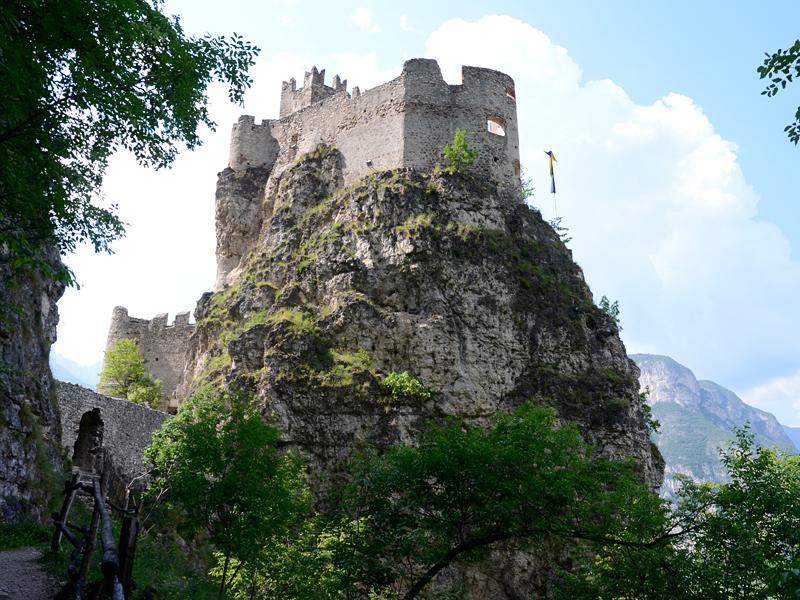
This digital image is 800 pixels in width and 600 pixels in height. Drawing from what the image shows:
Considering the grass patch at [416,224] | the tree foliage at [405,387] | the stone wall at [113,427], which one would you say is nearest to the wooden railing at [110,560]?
the stone wall at [113,427]

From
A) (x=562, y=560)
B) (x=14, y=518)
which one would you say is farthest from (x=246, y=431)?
(x=562, y=560)

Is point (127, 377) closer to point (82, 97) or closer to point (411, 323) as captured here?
point (411, 323)

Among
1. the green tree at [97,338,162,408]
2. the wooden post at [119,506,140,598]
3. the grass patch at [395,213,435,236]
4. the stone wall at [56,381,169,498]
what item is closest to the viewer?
the wooden post at [119,506,140,598]

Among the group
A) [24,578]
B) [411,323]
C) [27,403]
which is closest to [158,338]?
[411,323]

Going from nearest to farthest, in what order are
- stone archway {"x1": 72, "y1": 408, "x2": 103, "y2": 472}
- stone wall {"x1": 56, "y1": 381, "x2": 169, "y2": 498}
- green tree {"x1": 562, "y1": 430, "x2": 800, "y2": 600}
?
green tree {"x1": 562, "y1": 430, "x2": 800, "y2": 600} < stone archway {"x1": 72, "y1": 408, "x2": 103, "y2": 472} < stone wall {"x1": 56, "y1": 381, "x2": 169, "y2": 498}

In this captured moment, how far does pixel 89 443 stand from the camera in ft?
87.9

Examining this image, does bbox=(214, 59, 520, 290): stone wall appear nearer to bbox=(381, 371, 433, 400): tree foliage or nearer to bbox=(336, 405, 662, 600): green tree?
bbox=(381, 371, 433, 400): tree foliage

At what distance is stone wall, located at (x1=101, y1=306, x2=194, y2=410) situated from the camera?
1815 inches

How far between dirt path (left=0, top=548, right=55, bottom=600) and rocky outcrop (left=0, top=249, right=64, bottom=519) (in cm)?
389

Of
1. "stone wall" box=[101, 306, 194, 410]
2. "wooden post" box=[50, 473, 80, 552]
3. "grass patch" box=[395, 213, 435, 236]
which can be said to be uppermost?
"grass patch" box=[395, 213, 435, 236]

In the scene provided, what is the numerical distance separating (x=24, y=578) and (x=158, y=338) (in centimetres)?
3677

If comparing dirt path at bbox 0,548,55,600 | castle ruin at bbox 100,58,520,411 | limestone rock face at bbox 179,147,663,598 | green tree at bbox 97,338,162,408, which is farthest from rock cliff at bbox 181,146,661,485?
dirt path at bbox 0,548,55,600

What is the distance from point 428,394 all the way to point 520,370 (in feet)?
16.4

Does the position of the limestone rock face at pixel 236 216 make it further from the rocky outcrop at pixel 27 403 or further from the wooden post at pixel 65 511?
the wooden post at pixel 65 511
